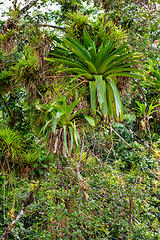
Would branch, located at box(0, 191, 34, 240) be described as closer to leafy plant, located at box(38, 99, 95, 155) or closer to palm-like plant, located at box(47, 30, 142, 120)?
leafy plant, located at box(38, 99, 95, 155)

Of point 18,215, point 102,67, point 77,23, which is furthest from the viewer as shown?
point 18,215

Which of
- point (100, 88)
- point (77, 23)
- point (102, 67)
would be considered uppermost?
point (77, 23)

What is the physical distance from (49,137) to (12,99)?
1682 mm

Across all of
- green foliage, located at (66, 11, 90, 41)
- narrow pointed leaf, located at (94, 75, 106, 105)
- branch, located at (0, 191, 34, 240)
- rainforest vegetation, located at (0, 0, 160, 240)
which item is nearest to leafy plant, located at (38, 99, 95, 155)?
rainforest vegetation, located at (0, 0, 160, 240)

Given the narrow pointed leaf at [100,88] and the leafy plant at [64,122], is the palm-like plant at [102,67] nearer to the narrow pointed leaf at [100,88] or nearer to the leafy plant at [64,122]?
the narrow pointed leaf at [100,88]

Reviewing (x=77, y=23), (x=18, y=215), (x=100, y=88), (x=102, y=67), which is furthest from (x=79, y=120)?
(x=18, y=215)

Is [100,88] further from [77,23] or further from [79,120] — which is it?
[77,23]

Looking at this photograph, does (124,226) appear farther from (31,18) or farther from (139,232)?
(31,18)

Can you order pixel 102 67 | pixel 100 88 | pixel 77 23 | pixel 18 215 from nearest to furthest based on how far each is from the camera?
pixel 100 88 < pixel 102 67 < pixel 77 23 < pixel 18 215

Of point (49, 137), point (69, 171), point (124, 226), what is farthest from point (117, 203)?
point (49, 137)

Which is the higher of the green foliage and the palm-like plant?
the green foliage

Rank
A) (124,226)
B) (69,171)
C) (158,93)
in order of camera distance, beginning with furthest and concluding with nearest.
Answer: (158,93) → (69,171) → (124,226)

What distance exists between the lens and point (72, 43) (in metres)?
2.25

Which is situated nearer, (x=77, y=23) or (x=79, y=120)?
(x=79, y=120)
